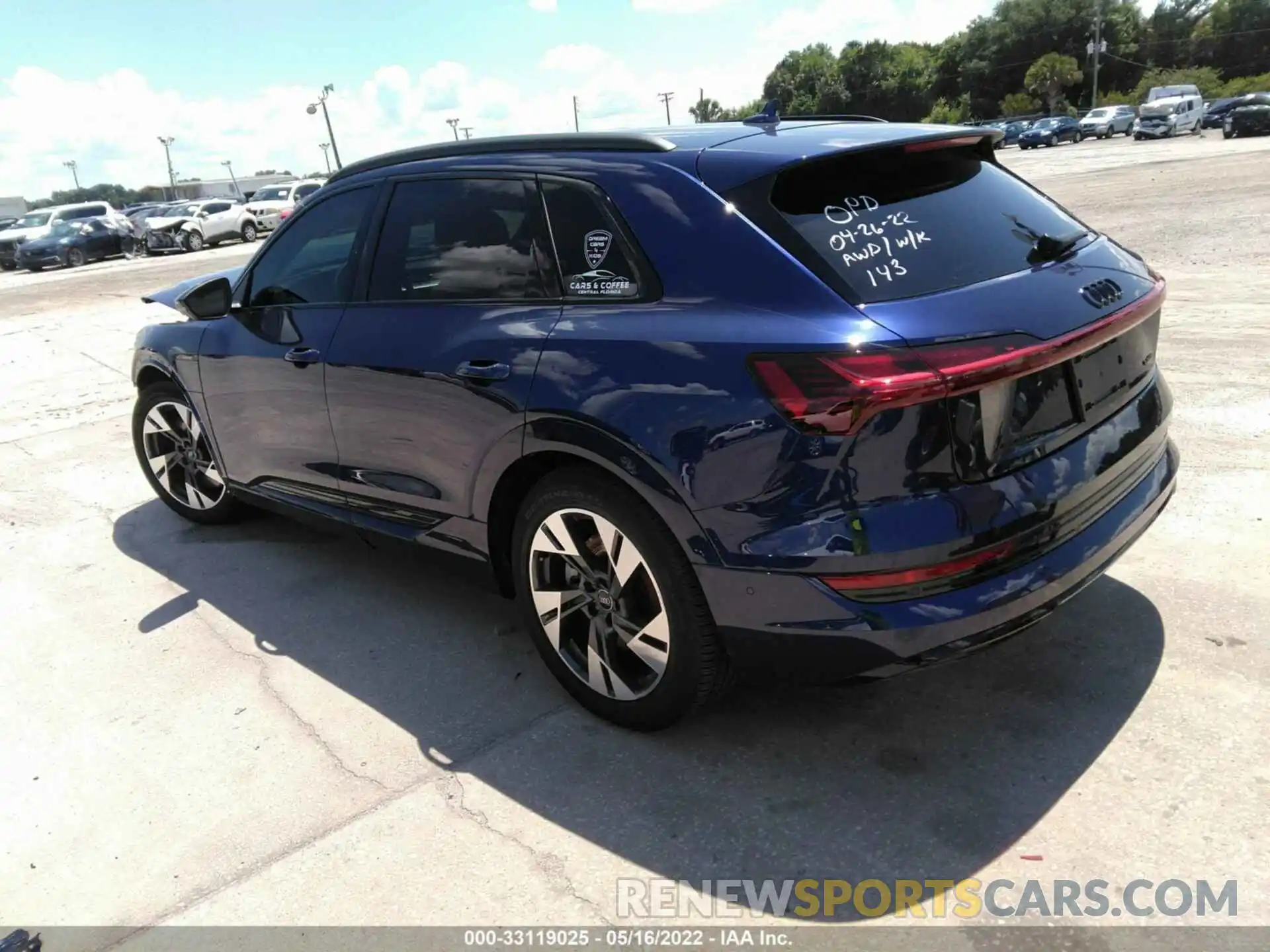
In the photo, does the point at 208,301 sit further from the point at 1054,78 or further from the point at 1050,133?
the point at 1054,78

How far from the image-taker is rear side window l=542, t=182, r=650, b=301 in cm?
271

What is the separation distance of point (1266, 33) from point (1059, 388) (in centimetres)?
9756

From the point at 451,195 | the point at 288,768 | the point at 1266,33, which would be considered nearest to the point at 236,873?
the point at 288,768

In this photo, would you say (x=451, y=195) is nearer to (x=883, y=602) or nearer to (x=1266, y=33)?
(x=883, y=602)

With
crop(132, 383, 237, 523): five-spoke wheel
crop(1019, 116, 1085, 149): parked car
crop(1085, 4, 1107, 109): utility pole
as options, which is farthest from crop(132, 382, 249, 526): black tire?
crop(1085, 4, 1107, 109): utility pole

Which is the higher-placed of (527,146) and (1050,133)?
(527,146)

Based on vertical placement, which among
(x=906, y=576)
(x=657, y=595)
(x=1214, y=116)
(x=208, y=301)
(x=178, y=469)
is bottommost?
(x=1214, y=116)

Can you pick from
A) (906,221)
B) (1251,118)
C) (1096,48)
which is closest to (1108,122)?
(1251,118)

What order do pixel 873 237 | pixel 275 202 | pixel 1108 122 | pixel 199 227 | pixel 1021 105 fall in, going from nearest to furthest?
pixel 873 237
pixel 199 227
pixel 275 202
pixel 1108 122
pixel 1021 105

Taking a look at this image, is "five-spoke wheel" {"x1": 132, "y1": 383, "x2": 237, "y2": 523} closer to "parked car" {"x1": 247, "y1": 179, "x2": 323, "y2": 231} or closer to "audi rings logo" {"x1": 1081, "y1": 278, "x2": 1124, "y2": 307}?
"audi rings logo" {"x1": 1081, "y1": 278, "x2": 1124, "y2": 307}

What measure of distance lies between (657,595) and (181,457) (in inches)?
135

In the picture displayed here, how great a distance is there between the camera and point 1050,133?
48.6m

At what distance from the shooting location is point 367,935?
2260mm

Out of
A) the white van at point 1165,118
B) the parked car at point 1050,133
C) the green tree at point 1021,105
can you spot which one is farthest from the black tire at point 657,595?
the green tree at point 1021,105
